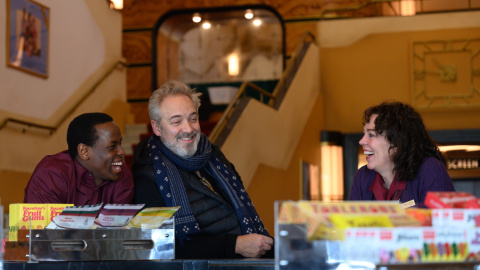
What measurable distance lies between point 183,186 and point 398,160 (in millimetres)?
1079

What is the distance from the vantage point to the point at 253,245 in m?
3.15

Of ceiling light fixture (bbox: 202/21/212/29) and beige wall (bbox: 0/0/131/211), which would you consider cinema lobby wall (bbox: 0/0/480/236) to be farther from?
ceiling light fixture (bbox: 202/21/212/29)

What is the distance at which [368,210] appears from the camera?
6.07ft

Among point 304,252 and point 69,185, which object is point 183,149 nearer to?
point 69,185

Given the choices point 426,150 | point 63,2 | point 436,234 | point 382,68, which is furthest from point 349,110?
point 436,234

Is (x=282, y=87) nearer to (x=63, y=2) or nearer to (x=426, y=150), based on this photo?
(x=63, y=2)

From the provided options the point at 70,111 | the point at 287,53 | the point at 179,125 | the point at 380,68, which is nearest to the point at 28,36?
the point at 70,111

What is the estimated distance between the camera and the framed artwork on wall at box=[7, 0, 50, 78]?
24.1ft

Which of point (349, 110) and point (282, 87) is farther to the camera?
point (349, 110)

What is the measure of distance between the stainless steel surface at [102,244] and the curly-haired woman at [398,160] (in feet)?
5.03

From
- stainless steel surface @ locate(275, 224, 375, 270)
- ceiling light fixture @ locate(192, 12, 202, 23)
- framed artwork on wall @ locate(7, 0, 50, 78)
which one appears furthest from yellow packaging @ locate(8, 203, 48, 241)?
ceiling light fixture @ locate(192, 12, 202, 23)

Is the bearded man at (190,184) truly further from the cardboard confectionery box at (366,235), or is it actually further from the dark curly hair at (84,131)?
the cardboard confectionery box at (366,235)

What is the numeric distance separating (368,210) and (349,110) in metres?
10.2

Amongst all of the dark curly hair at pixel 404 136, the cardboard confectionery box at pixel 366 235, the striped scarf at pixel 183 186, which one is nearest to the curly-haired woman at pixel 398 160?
the dark curly hair at pixel 404 136
